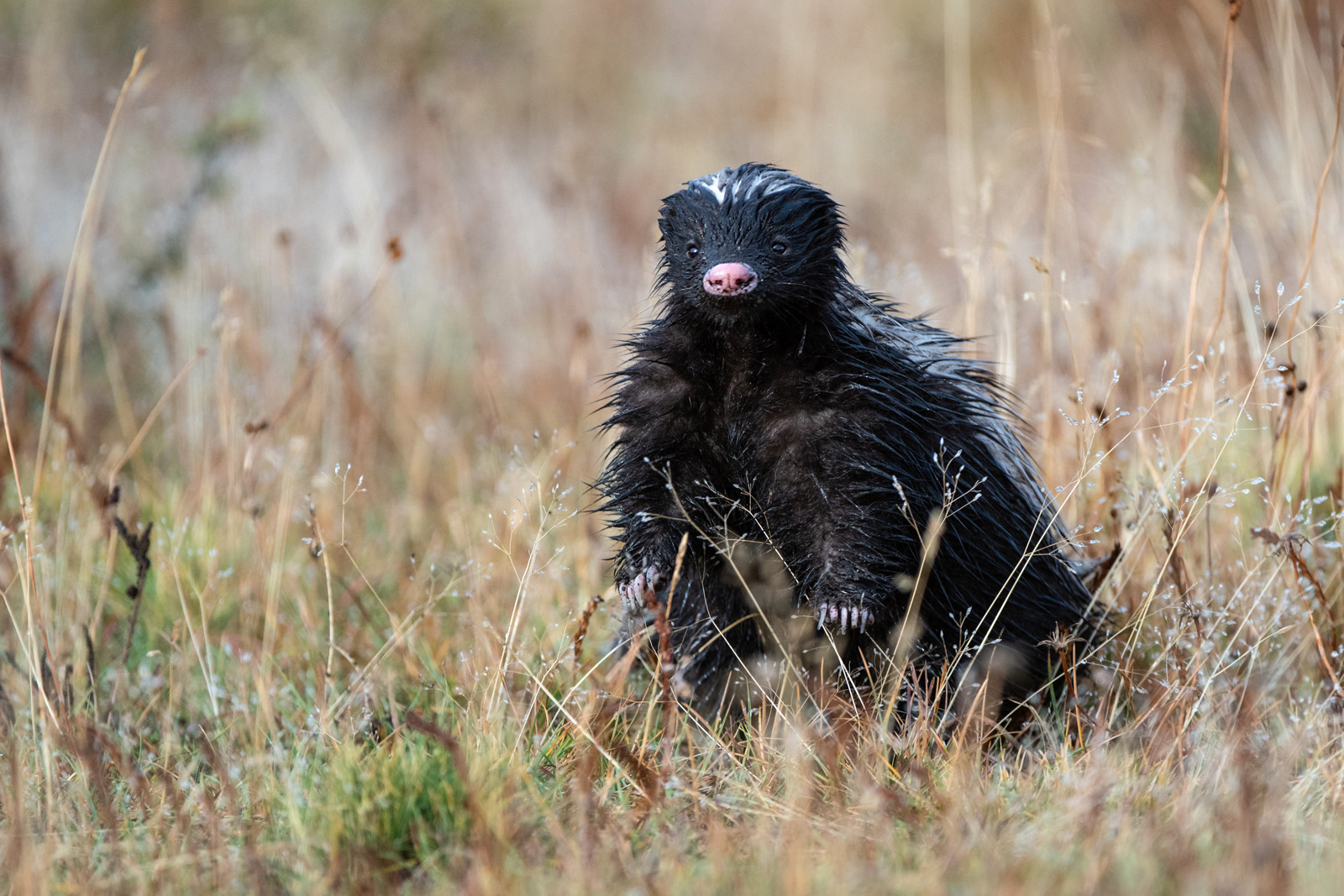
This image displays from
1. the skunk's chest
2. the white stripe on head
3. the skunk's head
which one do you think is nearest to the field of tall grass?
the skunk's chest

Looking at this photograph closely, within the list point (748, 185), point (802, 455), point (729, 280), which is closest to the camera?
point (729, 280)

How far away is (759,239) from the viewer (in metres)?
3.58

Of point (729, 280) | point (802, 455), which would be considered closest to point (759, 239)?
point (729, 280)

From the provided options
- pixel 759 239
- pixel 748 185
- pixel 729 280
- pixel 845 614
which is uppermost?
pixel 748 185

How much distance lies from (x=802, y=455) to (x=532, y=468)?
1.65m

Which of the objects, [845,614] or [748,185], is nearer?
[845,614]

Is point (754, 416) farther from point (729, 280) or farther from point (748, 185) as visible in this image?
point (748, 185)

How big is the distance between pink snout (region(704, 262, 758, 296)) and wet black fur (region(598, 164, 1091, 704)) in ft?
0.24

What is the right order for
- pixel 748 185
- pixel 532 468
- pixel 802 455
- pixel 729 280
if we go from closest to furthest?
pixel 729 280
pixel 802 455
pixel 748 185
pixel 532 468

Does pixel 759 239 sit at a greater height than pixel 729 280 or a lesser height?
greater

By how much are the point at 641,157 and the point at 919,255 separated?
3739mm

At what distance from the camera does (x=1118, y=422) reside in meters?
5.00

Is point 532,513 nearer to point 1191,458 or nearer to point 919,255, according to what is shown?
point 1191,458

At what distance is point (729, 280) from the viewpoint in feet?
11.0
